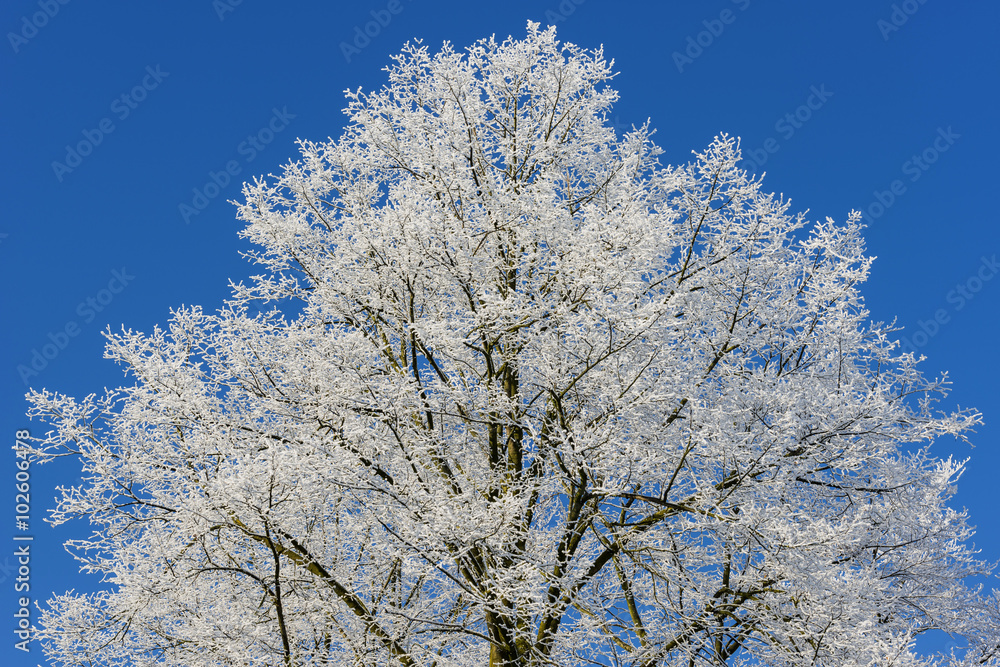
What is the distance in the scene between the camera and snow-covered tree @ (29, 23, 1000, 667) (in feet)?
20.4

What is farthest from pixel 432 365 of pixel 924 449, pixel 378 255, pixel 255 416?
pixel 924 449

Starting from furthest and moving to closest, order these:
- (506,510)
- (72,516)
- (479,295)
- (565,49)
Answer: (565,49) < (72,516) < (479,295) < (506,510)

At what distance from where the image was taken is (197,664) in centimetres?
713

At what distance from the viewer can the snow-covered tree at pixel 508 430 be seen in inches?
245

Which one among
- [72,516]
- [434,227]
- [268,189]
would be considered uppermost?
[268,189]

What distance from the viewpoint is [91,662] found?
7.77 meters

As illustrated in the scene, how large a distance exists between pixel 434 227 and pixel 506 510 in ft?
8.27

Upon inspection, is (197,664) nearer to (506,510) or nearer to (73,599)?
(73,599)

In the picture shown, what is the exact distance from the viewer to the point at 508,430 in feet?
25.0

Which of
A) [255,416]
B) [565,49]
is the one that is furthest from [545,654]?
[565,49]

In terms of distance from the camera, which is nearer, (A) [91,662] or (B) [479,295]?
(B) [479,295]

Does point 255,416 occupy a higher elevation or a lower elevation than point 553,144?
lower

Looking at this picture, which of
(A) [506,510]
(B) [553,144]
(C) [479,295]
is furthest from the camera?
(B) [553,144]

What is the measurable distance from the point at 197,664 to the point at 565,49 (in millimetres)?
7378
